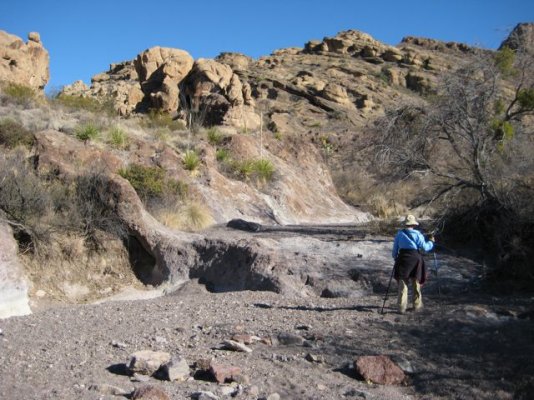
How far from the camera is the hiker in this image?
7.87m

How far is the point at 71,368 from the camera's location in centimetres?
573

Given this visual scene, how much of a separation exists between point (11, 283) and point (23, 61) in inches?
781

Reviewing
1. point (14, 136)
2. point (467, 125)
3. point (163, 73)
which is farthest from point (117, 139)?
point (163, 73)

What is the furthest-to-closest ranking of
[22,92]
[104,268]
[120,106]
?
1. [120,106]
2. [22,92]
3. [104,268]

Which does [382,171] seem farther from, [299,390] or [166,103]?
[166,103]

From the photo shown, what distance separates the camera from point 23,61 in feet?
86.2

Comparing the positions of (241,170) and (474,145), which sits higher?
(474,145)

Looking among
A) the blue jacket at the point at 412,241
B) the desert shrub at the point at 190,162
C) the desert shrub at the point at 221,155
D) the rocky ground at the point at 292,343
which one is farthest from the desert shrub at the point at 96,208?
the desert shrub at the point at 221,155

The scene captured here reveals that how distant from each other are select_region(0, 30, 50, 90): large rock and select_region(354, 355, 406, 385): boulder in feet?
73.3

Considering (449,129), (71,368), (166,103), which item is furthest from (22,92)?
(71,368)

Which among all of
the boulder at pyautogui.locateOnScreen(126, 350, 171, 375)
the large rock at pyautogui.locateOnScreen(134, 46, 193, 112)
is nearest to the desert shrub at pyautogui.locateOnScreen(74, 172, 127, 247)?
the boulder at pyautogui.locateOnScreen(126, 350, 171, 375)

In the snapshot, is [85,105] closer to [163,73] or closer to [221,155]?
[221,155]

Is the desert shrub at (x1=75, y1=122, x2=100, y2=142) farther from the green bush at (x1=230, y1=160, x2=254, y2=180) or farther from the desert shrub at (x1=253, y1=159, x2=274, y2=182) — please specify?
the desert shrub at (x1=253, y1=159, x2=274, y2=182)

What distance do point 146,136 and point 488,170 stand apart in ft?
36.4
